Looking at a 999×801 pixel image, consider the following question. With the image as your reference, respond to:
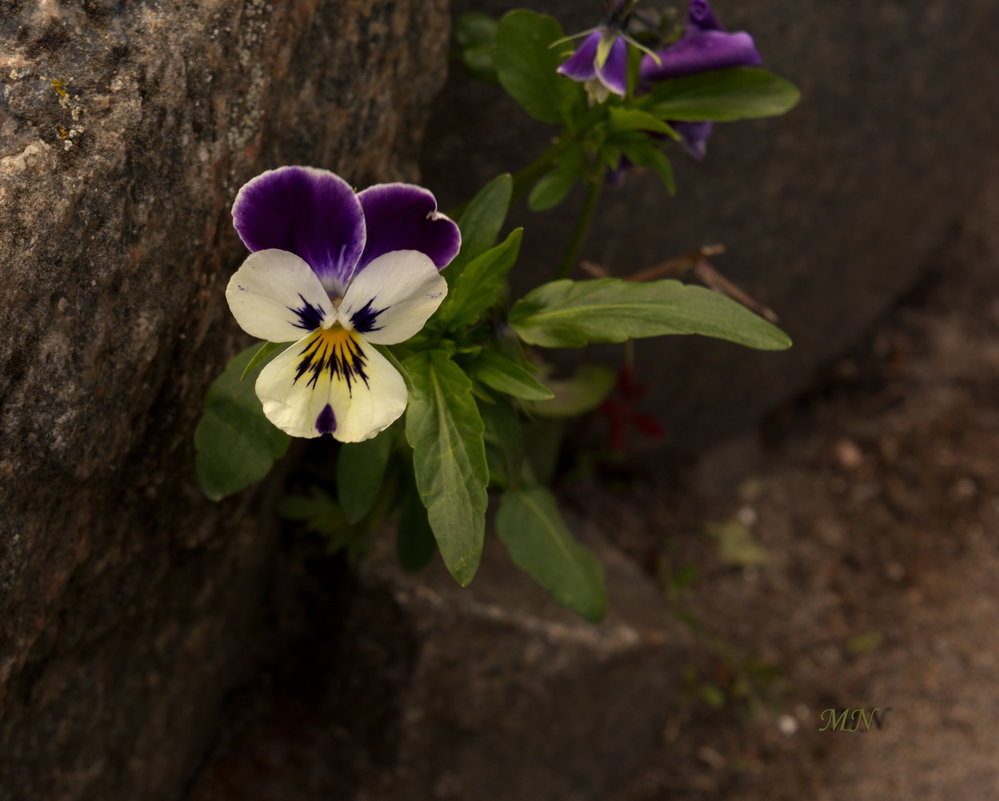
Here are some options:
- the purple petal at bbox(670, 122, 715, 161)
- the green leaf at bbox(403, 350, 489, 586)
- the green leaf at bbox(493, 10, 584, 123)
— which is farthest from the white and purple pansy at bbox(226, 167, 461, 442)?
the purple petal at bbox(670, 122, 715, 161)

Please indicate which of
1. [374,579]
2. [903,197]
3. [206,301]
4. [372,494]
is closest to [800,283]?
[903,197]

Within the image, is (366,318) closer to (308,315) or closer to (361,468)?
(308,315)

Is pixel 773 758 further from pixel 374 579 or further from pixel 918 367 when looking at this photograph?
pixel 918 367

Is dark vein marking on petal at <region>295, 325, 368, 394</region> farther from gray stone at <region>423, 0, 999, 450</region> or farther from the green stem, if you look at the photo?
gray stone at <region>423, 0, 999, 450</region>

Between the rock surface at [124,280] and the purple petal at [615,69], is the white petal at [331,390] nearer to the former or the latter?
the rock surface at [124,280]

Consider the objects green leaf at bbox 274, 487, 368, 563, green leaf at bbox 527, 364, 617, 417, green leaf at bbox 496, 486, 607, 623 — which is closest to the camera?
green leaf at bbox 496, 486, 607, 623

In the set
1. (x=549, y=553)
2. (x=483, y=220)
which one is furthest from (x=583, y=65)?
(x=549, y=553)
